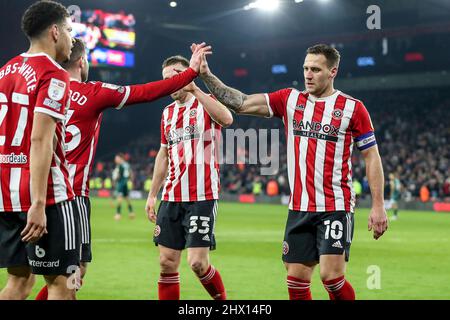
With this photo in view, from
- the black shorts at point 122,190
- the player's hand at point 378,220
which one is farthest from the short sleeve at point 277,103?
the black shorts at point 122,190

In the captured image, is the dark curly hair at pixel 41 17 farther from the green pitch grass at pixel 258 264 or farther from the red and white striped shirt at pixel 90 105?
the green pitch grass at pixel 258 264

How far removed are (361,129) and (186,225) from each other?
6.50 ft

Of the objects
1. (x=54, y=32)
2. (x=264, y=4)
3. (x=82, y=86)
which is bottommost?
(x=82, y=86)

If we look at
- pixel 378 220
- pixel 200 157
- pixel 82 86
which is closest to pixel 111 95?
pixel 82 86

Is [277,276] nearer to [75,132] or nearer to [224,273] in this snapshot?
[224,273]

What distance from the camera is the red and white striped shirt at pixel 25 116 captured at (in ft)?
14.8

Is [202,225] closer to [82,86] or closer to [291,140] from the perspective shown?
[291,140]

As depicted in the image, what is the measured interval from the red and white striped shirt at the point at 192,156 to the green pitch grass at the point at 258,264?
170 centimetres

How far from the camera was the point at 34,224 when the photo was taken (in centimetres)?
436

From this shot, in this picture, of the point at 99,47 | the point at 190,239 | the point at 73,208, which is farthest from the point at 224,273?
the point at 99,47

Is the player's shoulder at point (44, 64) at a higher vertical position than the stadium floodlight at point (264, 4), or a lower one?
lower

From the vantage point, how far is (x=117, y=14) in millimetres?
38031

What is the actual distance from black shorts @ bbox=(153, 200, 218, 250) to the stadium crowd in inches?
900

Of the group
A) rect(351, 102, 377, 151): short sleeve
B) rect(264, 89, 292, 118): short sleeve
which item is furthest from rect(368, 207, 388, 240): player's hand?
rect(264, 89, 292, 118): short sleeve
